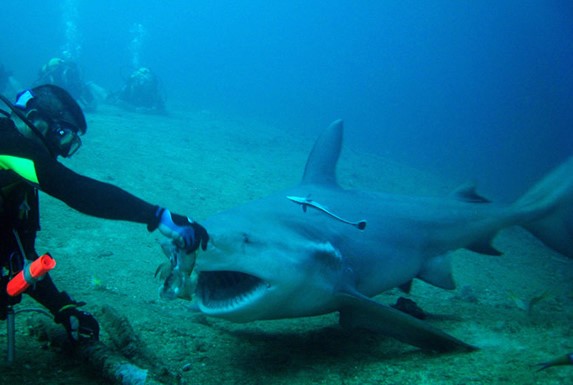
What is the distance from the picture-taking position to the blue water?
148 feet

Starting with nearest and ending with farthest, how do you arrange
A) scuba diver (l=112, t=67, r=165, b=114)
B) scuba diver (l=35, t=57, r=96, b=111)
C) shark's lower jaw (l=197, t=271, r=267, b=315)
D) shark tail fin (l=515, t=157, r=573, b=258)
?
shark's lower jaw (l=197, t=271, r=267, b=315)
shark tail fin (l=515, t=157, r=573, b=258)
scuba diver (l=35, t=57, r=96, b=111)
scuba diver (l=112, t=67, r=165, b=114)

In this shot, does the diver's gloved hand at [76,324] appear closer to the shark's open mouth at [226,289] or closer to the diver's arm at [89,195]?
the shark's open mouth at [226,289]

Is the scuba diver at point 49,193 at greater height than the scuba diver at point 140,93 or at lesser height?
lesser

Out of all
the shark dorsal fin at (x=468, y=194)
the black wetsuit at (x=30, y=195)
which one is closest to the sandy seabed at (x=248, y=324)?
the black wetsuit at (x=30, y=195)

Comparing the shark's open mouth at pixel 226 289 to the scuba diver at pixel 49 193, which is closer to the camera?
the scuba diver at pixel 49 193

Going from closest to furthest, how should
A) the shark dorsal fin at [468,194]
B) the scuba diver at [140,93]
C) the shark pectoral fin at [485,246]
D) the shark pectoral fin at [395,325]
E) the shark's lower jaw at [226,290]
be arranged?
1. the shark's lower jaw at [226,290]
2. the shark pectoral fin at [395,325]
3. the shark pectoral fin at [485,246]
4. the shark dorsal fin at [468,194]
5. the scuba diver at [140,93]

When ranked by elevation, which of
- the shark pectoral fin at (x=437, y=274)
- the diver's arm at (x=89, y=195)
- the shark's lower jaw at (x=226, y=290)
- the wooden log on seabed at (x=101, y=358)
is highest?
the shark pectoral fin at (x=437, y=274)

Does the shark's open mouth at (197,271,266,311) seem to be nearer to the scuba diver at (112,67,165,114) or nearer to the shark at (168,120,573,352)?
the shark at (168,120,573,352)

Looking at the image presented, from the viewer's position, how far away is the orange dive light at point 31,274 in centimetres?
195

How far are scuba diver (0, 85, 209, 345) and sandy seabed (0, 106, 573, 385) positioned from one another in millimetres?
364

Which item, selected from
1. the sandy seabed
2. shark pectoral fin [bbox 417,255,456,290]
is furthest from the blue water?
shark pectoral fin [bbox 417,255,456,290]

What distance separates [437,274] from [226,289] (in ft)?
10.2

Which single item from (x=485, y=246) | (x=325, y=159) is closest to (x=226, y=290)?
(x=325, y=159)

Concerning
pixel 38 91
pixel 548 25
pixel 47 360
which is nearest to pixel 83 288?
pixel 47 360
